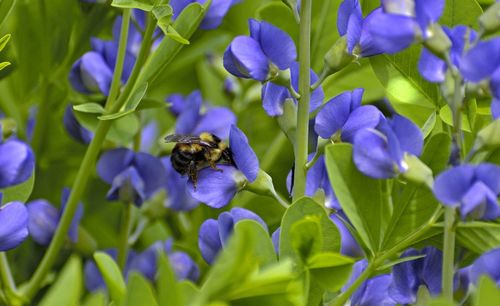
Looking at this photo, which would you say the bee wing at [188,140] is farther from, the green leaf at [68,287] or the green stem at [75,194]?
the green leaf at [68,287]

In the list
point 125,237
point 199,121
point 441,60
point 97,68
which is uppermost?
point 441,60

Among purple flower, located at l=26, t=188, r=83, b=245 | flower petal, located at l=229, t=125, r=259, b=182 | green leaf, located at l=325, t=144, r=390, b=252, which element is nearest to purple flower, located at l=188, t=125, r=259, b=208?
flower petal, located at l=229, t=125, r=259, b=182

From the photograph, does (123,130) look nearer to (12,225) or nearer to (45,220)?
(45,220)

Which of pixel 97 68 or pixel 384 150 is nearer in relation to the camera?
pixel 384 150

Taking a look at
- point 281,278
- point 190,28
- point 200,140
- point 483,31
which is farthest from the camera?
point 200,140

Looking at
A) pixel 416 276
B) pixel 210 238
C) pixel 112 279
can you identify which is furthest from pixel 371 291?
pixel 112 279

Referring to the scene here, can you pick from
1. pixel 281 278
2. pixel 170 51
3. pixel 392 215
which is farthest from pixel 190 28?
pixel 281 278

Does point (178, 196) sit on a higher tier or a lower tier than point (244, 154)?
lower

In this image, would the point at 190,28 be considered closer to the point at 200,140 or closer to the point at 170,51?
the point at 170,51
